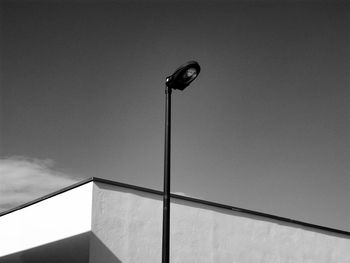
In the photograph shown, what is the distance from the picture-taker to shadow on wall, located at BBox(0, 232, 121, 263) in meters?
9.77

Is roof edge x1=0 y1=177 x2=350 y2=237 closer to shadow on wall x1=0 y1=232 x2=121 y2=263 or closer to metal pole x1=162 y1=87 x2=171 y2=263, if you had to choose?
shadow on wall x1=0 y1=232 x2=121 y2=263

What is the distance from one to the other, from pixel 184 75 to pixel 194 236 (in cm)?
545

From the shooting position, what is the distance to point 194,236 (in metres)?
11.3

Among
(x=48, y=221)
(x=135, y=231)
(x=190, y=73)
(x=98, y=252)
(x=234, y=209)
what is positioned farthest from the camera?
(x=234, y=209)

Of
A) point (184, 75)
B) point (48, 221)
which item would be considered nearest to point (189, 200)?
point (48, 221)

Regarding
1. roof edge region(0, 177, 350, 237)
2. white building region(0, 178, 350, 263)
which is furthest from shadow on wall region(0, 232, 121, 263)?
roof edge region(0, 177, 350, 237)

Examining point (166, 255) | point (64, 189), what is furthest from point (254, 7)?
point (166, 255)

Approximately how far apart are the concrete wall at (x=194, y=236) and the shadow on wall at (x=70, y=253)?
3 centimetres

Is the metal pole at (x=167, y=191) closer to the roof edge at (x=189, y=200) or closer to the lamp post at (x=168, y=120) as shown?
the lamp post at (x=168, y=120)

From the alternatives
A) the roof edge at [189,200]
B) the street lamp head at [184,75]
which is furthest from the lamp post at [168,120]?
the roof edge at [189,200]

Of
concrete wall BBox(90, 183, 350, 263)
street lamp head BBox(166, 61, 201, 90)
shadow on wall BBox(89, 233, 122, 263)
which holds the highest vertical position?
street lamp head BBox(166, 61, 201, 90)

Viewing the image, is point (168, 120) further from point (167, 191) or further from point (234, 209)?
point (234, 209)

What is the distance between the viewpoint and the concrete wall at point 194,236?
398 inches

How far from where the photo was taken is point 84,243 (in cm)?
1004
